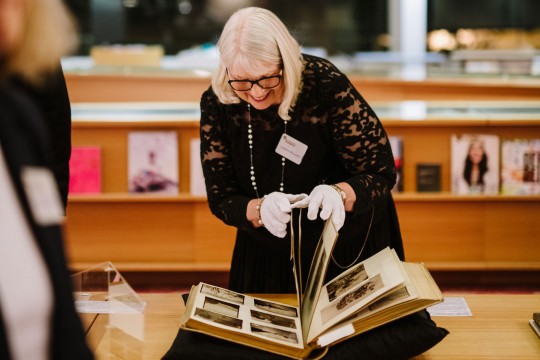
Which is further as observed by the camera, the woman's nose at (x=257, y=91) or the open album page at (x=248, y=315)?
the woman's nose at (x=257, y=91)

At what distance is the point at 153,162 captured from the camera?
379 cm

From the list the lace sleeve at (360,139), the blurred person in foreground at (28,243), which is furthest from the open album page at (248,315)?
the blurred person in foreground at (28,243)

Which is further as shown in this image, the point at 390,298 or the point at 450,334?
the point at 450,334

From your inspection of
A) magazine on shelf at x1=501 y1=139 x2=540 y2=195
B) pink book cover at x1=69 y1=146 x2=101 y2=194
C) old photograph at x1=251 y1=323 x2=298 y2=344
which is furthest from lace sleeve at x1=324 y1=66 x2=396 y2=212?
pink book cover at x1=69 y1=146 x2=101 y2=194

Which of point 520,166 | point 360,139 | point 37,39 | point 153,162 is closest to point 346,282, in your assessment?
point 360,139

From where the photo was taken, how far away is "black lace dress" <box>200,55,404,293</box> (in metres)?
1.67

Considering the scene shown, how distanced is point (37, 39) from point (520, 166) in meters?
3.47

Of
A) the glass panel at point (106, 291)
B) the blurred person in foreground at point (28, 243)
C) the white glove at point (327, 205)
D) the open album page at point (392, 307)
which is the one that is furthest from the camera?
the glass panel at point (106, 291)

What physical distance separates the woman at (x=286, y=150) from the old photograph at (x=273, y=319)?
0.26 metres

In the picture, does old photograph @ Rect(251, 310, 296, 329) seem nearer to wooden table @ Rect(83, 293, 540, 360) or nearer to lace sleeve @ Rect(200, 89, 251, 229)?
wooden table @ Rect(83, 293, 540, 360)

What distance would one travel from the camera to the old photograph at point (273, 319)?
1.35m

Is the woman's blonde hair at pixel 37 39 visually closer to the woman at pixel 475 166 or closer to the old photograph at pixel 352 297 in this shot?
the old photograph at pixel 352 297

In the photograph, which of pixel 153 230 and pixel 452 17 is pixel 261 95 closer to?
pixel 153 230

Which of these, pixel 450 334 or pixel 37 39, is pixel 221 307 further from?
pixel 37 39
